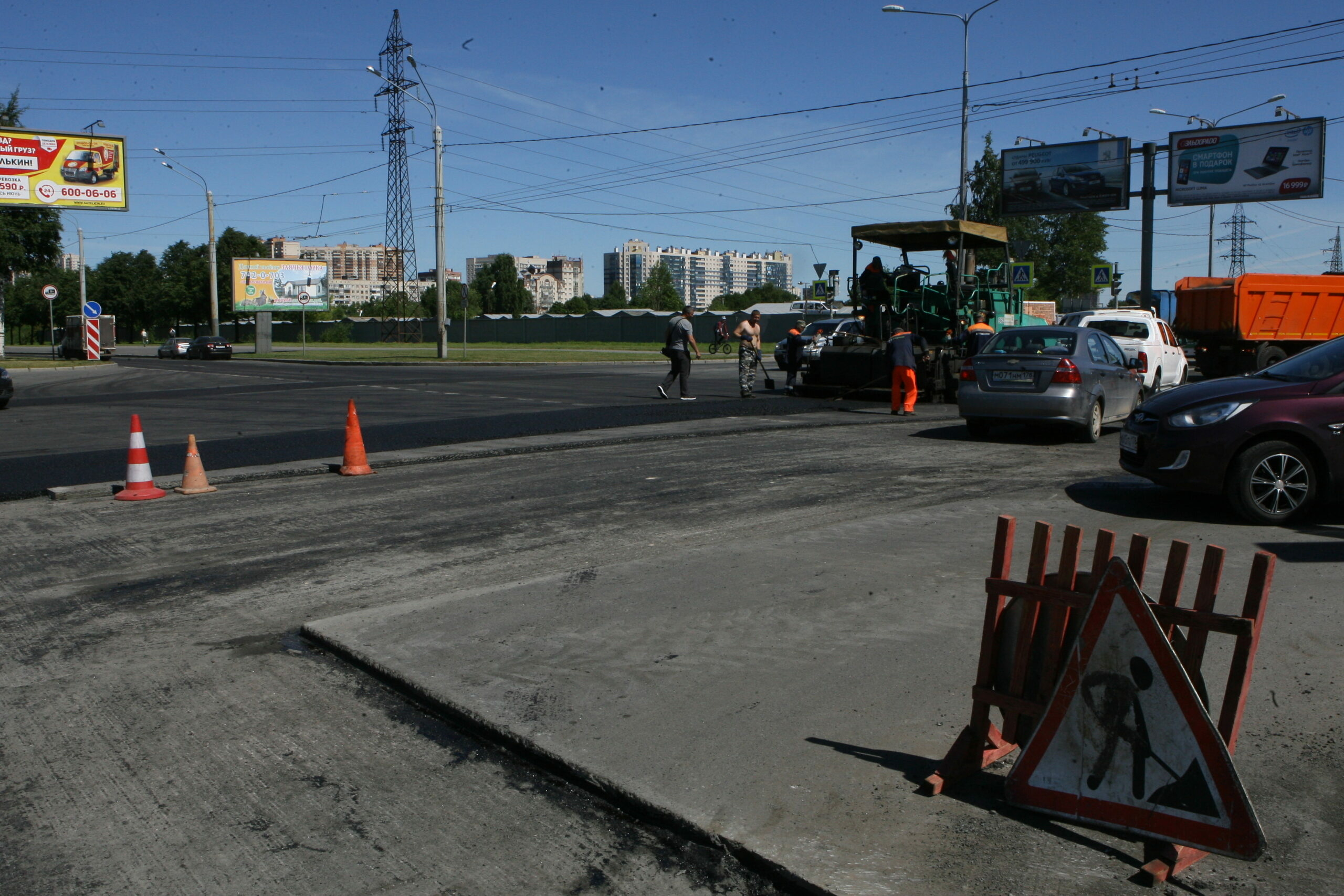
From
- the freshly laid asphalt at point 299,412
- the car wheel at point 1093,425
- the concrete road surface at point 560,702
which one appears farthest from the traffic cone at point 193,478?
the car wheel at point 1093,425

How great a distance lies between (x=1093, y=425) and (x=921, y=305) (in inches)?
258

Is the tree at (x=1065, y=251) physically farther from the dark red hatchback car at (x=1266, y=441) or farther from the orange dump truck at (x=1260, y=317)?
the dark red hatchback car at (x=1266, y=441)

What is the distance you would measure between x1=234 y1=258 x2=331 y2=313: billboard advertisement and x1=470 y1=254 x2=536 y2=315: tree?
6165 cm

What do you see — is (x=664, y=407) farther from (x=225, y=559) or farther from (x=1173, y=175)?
(x=1173, y=175)

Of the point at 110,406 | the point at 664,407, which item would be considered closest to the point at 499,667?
the point at 664,407

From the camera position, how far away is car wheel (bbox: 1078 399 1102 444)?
13242mm

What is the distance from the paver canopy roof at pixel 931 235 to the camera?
60.3 ft

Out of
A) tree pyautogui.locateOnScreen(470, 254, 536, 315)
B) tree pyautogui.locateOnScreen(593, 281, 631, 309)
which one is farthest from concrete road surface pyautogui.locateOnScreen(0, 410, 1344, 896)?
tree pyautogui.locateOnScreen(593, 281, 631, 309)

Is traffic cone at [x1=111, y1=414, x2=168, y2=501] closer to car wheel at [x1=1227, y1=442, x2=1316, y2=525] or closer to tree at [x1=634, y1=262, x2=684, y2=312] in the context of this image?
car wheel at [x1=1227, y1=442, x2=1316, y2=525]

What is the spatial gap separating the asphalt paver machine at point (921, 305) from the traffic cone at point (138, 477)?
12862 mm

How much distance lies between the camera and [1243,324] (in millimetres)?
25031

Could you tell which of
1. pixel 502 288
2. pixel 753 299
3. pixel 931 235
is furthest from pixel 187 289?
pixel 931 235

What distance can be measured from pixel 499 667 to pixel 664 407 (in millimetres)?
13918

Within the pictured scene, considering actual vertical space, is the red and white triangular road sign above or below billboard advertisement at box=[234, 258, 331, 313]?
below
